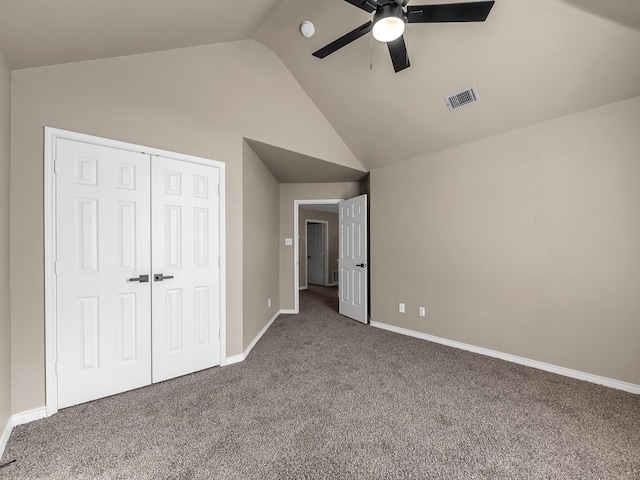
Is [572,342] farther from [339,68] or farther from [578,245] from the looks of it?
[339,68]

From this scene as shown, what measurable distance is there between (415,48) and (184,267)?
9.43 feet

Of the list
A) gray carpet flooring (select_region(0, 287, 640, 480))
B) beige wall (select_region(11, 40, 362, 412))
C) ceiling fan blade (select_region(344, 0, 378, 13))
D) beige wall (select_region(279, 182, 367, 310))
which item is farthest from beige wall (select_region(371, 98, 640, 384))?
ceiling fan blade (select_region(344, 0, 378, 13))

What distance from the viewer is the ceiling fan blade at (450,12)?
1464mm

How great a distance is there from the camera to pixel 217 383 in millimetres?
2307

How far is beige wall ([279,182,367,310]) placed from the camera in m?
4.61

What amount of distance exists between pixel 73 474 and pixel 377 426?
174cm

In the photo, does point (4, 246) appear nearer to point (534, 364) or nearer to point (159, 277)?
point (159, 277)

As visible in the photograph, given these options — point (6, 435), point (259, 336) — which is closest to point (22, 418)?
point (6, 435)

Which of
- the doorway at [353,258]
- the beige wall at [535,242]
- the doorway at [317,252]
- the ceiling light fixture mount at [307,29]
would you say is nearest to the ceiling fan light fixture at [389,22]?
the ceiling light fixture mount at [307,29]

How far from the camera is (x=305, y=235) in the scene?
729cm

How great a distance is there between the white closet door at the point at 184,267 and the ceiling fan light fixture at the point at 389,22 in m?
A: 1.85

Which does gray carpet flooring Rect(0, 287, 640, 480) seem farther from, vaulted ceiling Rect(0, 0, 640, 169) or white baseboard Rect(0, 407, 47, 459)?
vaulted ceiling Rect(0, 0, 640, 169)

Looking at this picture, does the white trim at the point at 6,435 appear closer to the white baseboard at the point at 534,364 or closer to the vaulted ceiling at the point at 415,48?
the vaulted ceiling at the point at 415,48

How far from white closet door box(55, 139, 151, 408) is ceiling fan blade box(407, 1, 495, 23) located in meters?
2.29
